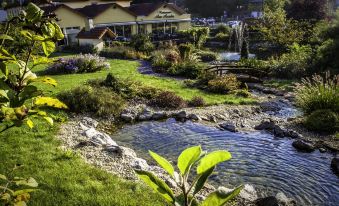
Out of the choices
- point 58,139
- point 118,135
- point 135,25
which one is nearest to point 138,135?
point 118,135

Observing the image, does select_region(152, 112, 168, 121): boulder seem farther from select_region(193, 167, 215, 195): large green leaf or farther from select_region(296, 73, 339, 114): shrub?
select_region(193, 167, 215, 195): large green leaf

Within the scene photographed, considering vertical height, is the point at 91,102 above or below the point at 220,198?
below

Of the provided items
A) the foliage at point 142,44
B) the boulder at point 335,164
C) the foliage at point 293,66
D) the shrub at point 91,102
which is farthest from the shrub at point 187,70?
the boulder at point 335,164

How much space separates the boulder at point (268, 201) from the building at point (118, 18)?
103 feet

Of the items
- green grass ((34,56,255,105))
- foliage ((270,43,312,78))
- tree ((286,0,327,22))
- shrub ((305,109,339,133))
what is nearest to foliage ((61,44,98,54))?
green grass ((34,56,255,105))

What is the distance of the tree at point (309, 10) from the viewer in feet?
126

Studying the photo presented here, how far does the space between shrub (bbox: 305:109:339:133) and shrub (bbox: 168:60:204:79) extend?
32.1 feet

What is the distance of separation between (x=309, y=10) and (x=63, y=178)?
39.2m

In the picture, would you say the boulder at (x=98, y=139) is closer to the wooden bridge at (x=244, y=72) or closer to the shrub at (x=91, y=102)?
the shrub at (x=91, y=102)

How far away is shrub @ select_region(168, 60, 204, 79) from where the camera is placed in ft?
68.7

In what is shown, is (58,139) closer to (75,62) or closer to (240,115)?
(240,115)

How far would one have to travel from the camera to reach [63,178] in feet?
20.4

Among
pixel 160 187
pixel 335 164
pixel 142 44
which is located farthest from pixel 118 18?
pixel 160 187

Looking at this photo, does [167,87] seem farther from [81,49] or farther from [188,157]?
[81,49]
